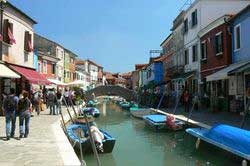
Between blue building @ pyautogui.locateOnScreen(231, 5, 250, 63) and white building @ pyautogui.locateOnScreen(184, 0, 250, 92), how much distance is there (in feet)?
25.3

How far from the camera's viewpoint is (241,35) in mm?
25391

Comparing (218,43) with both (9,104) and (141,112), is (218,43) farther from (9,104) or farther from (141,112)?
(9,104)

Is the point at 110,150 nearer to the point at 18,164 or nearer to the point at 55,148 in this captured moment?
the point at 55,148

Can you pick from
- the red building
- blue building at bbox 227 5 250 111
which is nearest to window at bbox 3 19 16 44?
the red building

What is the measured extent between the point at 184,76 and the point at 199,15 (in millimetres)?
6371

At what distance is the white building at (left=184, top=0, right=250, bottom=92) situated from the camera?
34.4 meters

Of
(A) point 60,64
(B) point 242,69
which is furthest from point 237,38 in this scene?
(A) point 60,64

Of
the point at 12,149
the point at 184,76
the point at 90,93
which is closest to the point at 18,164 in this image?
the point at 12,149

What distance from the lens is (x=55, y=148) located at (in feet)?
42.1

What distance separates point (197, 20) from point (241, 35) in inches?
409

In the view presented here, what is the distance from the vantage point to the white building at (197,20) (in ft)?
113

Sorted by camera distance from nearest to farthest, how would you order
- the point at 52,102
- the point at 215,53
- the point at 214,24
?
the point at 52,102 → the point at 214,24 → the point at 215,53

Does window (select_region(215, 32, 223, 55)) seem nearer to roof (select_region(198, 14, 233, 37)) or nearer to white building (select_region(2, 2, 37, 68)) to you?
roof (select_region(198, 14, 233, 37))

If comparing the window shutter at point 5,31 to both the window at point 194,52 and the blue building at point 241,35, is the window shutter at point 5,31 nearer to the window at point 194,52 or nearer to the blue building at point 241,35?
the blue building at point 241,35
